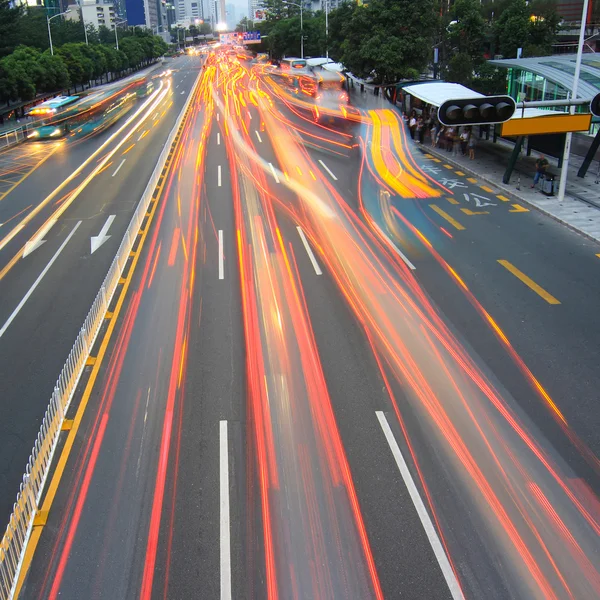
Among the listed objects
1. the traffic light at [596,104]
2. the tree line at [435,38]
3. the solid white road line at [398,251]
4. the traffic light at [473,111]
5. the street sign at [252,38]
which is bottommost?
the solid white road line at [398,251]

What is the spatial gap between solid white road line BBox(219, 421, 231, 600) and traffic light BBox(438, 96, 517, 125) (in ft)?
27.5

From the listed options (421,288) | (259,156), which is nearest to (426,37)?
(259,156)

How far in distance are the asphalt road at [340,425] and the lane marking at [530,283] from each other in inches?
3.0

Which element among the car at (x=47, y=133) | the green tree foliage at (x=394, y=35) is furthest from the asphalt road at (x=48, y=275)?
the green tree foliage at (x=394, y=35)

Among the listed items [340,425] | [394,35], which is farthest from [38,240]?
[394,35]

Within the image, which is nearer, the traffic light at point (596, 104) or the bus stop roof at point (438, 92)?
the traffic light at point (596, 104)

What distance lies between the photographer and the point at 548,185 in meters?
23.5

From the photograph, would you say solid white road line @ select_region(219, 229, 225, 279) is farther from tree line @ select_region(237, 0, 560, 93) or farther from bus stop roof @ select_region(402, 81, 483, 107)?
tree line @ select_region(237, 0, 560, 93)

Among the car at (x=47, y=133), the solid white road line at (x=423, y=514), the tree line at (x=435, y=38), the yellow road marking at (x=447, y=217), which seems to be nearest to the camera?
the solid white road line at (x=423, y=514)

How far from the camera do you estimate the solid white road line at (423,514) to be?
7207 millimetres

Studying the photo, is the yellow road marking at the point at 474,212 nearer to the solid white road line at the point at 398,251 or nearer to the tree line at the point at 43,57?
the solid white road line at the point at 398,251

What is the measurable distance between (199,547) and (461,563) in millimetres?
3377

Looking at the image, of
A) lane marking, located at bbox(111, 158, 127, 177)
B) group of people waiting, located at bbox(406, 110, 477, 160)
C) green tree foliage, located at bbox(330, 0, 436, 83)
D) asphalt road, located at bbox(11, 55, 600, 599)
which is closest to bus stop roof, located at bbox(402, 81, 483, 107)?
group of people waiting, located at bbox(406, 110, 477, 160)

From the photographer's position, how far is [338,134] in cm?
3928
